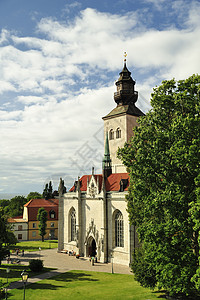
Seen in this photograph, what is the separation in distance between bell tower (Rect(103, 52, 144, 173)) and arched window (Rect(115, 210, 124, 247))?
44.1 feet

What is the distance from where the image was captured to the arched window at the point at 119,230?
136 ft

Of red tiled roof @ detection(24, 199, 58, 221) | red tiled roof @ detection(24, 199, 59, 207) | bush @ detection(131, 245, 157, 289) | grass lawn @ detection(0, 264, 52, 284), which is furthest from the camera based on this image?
red tiled roof @ detection(24, 199, 59, 207)

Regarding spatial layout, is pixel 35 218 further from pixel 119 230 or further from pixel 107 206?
pixel 119 230

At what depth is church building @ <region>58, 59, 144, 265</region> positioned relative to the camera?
41750 millimetres

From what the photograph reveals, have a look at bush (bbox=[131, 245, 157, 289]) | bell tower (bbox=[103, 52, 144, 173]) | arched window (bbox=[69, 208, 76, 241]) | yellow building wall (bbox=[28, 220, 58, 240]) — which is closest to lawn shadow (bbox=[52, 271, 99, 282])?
bush (bbox=[131, 245, 157, 289])

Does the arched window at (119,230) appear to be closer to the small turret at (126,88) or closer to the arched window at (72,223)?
the arched window at (72,223)

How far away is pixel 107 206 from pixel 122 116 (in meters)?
20.4

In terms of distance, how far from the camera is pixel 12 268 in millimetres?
38688

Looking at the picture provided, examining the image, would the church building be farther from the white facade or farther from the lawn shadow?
the lawn shadow

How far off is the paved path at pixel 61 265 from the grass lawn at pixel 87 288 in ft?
6.02

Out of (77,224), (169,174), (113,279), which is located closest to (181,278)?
(169,174)

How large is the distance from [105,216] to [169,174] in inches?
991

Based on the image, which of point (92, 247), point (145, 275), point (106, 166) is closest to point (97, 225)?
point (92, 247)

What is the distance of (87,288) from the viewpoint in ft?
94.9
